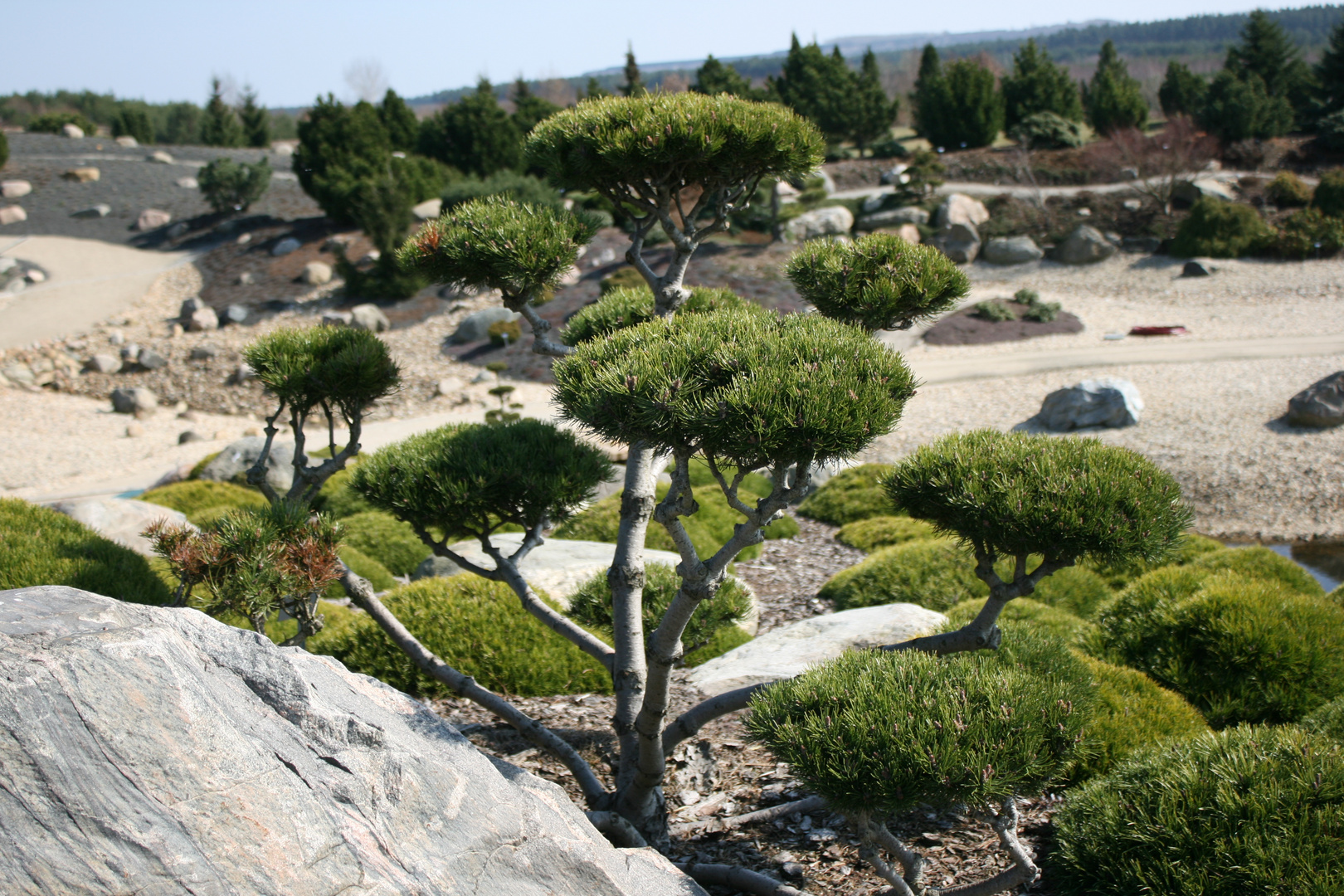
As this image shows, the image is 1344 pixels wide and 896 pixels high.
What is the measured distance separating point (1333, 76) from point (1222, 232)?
1658 centimetres

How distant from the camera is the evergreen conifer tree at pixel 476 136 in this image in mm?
33750

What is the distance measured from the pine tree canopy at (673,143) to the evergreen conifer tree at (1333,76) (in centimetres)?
3932

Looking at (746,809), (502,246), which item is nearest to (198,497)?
(502,246)

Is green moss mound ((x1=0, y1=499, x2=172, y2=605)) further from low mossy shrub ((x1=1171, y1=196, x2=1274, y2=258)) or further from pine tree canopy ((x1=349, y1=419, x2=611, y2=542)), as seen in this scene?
low mossy shrub ((x1=1171, y1=196, x2=1274, y2=258))

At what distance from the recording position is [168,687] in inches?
115

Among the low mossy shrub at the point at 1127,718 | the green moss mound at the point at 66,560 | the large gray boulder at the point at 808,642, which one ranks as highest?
the green moss mound at the point at 66,560

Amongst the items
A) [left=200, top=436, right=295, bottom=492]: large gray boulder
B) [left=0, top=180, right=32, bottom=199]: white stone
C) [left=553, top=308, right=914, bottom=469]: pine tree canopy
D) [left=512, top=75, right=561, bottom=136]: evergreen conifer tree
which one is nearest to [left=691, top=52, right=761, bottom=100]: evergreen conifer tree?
[left=512, top=75, right=561, bottom=136]: evergreen conifer tree

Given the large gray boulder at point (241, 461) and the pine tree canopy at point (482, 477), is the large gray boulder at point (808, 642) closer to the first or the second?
the pine tree canopy at point (482, 477)

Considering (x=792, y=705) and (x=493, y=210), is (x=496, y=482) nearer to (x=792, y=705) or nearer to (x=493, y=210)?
(x=493, y=210)

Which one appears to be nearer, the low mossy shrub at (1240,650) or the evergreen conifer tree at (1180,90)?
the low mossy shrub at (1240,650)

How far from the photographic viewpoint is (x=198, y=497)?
1211cm

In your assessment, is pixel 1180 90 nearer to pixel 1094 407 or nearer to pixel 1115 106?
pixel 1115 106

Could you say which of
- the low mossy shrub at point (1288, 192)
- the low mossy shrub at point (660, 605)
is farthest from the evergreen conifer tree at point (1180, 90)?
the low mossy shrub at point (660, 605)

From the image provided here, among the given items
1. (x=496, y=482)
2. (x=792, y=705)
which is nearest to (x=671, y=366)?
(x=792, y=705)
